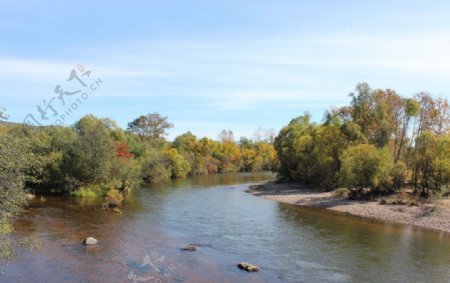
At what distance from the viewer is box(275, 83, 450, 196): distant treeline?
51.2 m

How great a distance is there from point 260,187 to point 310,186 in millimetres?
9073

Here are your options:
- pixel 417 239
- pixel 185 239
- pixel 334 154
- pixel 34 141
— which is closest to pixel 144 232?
pixel 185 239

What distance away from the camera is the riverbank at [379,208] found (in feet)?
135

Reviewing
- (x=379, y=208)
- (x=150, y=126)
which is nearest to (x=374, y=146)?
(x=379, y=208)

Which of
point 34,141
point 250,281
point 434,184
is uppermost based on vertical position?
point 34,141

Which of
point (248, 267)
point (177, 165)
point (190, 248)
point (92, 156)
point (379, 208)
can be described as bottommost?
point (248, 267)

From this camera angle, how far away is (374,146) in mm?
59656

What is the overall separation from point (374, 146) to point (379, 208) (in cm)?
1451

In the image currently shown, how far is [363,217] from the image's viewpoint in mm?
44844

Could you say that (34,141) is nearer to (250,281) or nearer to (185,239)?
(185,239)

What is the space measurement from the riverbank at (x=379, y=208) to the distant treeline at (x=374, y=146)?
3.51 meters

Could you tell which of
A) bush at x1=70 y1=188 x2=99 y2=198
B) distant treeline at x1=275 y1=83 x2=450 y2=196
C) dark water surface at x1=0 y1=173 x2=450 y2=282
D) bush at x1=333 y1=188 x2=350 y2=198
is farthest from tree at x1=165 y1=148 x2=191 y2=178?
dark water surface at x1=0 y1=173 x2=450 y2=282

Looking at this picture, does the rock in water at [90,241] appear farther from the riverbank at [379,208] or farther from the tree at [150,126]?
the tree at [150,126]

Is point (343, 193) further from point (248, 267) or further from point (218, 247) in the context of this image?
point (248, 267)
